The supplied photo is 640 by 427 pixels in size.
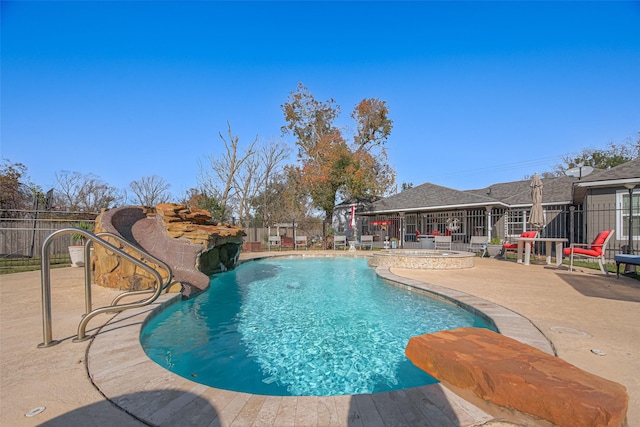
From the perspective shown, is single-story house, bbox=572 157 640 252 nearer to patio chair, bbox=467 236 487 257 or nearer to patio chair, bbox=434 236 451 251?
patio chair, bbox=467 236 487 257

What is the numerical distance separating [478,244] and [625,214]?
5774mm

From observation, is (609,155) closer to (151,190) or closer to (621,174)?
(621,174)

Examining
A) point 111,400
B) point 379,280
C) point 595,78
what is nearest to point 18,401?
point 111,400

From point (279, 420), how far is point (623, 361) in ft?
10.7

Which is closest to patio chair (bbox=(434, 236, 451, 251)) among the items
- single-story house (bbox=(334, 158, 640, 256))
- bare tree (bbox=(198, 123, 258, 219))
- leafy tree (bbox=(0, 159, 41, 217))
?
single-story house (bbox=(334, 158, 640, 256))

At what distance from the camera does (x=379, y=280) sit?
26.7 feet

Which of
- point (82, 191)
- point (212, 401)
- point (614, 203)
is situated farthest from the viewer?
point (82, 191)

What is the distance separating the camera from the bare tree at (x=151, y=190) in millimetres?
28609

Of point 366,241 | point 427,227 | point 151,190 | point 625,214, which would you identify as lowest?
point 366,241

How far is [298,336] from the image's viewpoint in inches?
168

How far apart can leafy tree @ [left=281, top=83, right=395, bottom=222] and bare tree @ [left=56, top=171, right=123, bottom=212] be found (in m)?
16.6

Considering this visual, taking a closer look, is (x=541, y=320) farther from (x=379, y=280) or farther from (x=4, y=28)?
(x=4, y=28)

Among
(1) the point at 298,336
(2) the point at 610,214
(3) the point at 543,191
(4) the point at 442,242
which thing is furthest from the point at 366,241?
(1) the point at 298,336

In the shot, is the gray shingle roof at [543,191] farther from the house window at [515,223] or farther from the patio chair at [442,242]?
the patio chair at [442,242]
